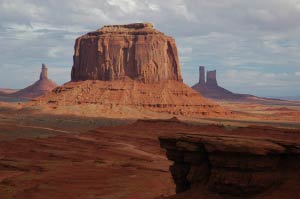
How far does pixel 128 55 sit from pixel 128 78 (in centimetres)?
511

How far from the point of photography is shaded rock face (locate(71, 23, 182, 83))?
97.2m

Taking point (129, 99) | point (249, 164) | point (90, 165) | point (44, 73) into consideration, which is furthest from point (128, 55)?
point (44, 73)

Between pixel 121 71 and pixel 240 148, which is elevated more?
pixel 121 71

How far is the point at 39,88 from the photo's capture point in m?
192

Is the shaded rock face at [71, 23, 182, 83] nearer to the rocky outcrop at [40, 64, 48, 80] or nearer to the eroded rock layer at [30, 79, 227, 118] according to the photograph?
the eroded rock layer at [30, 79, 227, 118]

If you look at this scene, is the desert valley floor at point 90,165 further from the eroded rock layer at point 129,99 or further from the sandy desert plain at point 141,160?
the eroded rock layer at point 129,99

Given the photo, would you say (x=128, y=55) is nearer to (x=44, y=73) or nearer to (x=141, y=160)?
(x=141, y=160)

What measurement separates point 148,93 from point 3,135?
47154 millimetres

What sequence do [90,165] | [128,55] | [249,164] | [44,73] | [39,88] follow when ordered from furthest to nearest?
[44,73] < [39,88] < [128,55] < [90,165] < [249,164]

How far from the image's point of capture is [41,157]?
103 ft

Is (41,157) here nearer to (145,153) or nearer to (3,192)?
(145,153)

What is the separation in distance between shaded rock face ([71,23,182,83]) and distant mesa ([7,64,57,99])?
86117 millimetres

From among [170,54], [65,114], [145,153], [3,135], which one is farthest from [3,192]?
[170,54]

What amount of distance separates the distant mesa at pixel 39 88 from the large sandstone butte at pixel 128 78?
84673 millimetres
